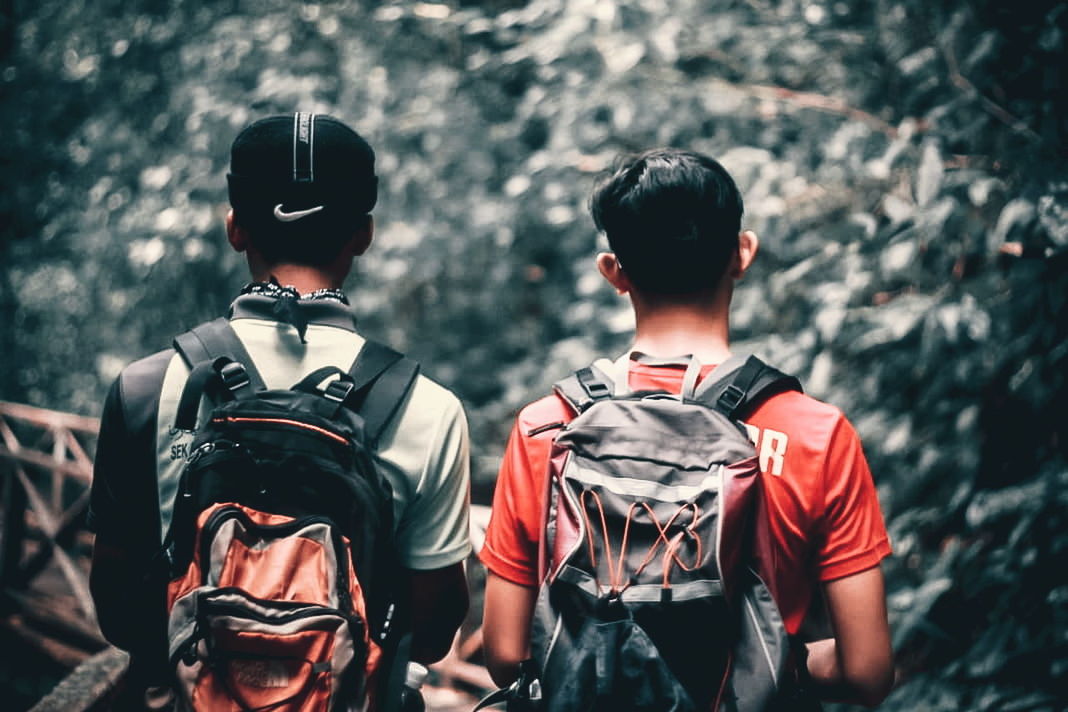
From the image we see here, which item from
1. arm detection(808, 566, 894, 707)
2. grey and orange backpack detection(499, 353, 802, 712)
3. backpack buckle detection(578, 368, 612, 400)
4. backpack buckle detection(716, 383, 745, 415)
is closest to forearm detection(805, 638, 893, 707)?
arm detection(808, 566, 894, 707)

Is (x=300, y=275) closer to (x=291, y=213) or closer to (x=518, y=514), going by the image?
(x=291, y=213)

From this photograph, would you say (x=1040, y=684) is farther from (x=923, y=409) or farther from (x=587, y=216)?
(x=587, y=216)

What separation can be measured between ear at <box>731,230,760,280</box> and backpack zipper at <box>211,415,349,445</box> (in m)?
0.68

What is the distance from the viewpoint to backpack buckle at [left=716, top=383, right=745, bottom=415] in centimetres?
149

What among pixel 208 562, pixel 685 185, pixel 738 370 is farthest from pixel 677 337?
pixel 208 562

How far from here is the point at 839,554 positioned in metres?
1.50

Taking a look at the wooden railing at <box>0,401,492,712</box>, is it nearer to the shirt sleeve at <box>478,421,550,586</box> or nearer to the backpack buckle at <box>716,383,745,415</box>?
the shirt sleeve at <box>478,421,550,586</box>

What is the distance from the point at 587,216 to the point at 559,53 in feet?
2.36

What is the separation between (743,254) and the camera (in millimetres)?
1652

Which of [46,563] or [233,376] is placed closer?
[233,376]

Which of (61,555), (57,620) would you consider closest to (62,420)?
(61,555)

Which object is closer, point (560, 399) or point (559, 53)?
point (560, 399)

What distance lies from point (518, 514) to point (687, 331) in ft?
1.29

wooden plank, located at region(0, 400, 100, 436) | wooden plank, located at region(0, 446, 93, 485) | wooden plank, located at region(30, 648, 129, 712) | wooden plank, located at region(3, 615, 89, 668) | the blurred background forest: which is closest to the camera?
wooden plank, located at region(30, 648, 129, 712)
